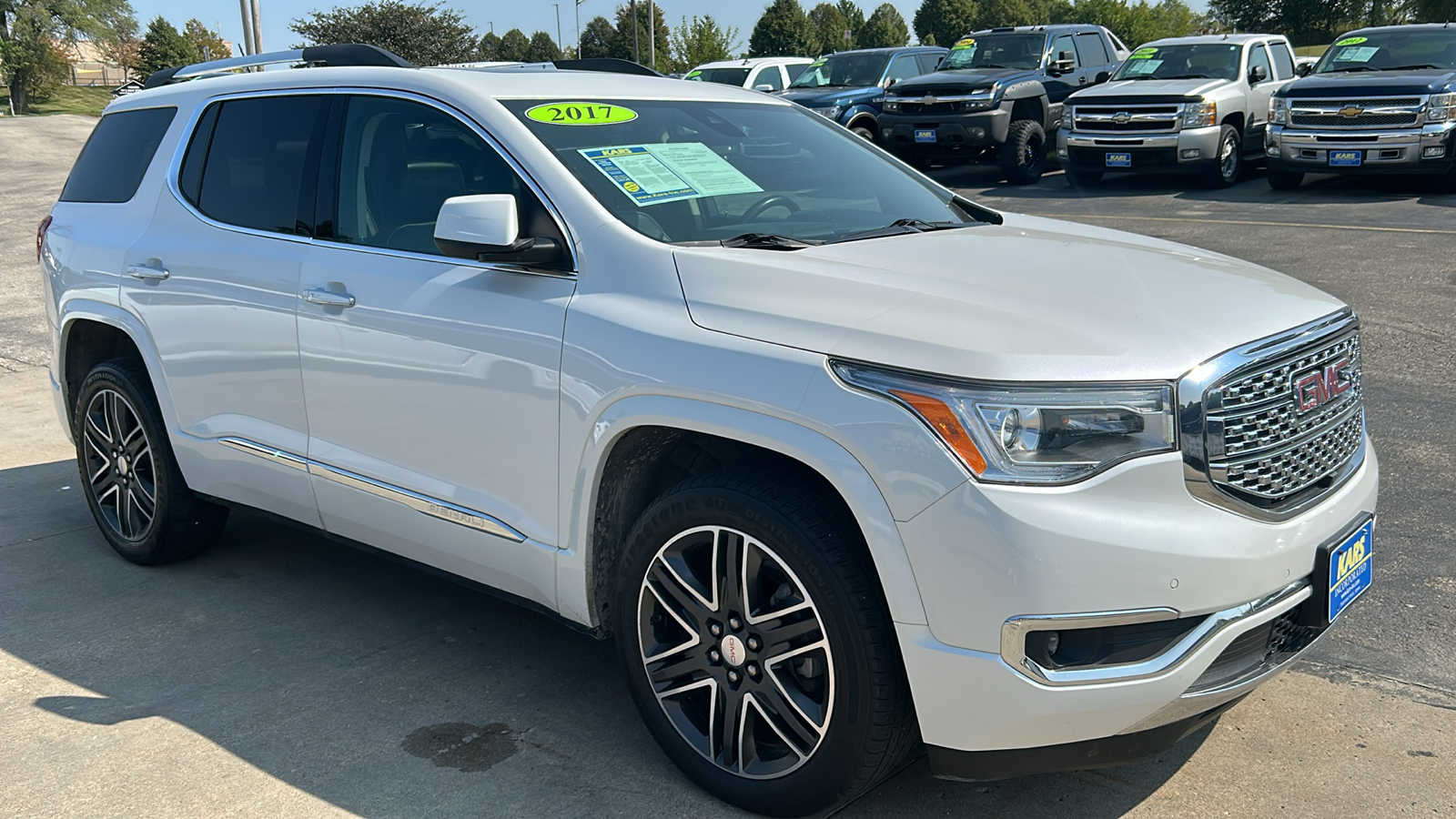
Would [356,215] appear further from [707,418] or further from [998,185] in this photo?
[998,185]

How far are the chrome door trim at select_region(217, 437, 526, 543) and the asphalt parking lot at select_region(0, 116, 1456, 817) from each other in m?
0.57

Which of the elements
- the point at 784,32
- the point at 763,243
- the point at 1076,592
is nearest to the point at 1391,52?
the point at 763,243

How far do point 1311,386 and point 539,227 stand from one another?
1983 mm

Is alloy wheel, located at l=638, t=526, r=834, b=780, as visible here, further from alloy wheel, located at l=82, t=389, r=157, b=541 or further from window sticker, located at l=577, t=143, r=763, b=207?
alloy wheel, located at l=82, t=389, r=157, b=541

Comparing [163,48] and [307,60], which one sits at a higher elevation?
[163,48]

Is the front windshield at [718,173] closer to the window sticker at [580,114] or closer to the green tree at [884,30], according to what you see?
the window sticker at [580,114]

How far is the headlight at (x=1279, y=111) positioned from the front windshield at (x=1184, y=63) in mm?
1247

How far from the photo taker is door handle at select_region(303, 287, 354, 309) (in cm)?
381

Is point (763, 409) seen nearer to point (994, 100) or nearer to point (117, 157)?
point (117, 157)

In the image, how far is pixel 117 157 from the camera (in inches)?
198

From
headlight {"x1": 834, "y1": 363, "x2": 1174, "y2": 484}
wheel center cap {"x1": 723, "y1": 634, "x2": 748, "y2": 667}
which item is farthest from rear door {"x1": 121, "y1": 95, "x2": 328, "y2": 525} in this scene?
headlight {"x1": 834, "y1": 363, "x2": 1174, "y2": 484}

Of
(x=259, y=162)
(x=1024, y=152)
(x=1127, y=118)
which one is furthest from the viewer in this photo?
(x=1024, y=152)

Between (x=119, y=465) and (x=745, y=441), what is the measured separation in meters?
3.24

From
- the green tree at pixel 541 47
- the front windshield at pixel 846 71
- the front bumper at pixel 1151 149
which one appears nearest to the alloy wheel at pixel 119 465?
the front bumper at pixel 1151 149
